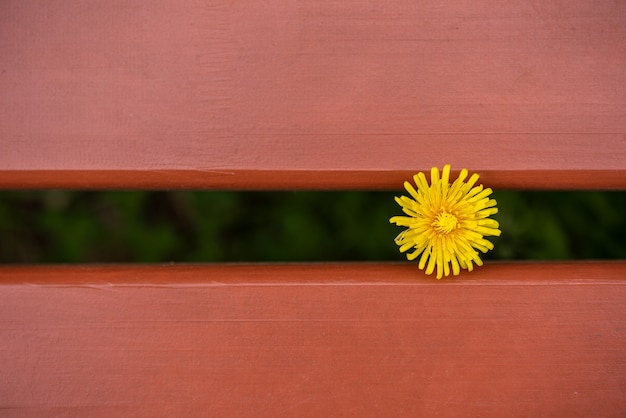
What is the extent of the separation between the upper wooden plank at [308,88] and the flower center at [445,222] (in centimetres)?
8

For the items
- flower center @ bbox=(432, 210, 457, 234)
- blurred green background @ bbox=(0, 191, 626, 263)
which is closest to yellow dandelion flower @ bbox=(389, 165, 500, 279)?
flower center @ bbox=(432, 210, 457, 234)

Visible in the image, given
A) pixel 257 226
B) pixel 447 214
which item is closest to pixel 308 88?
pixel 447 214

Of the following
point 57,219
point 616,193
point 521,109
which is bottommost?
point 57,219

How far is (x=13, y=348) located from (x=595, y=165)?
2.52 feet

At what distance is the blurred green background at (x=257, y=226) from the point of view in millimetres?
927

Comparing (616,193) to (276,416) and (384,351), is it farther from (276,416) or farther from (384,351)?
(276,416)

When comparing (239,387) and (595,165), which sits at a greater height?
(595,165)

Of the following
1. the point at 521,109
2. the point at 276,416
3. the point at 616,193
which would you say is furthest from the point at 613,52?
the point at 276,416

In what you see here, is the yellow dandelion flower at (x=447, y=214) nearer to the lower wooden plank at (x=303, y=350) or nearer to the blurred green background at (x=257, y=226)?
the lower wooden plank at (x=303, y=350)

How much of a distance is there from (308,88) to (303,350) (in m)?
0.33

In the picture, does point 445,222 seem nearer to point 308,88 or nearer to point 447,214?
point 447,214

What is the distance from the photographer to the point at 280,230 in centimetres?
97

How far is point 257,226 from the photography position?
984mm

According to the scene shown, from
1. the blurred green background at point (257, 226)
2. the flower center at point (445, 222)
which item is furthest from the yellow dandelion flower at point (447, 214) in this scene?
the blurred green background at point (257, 226)
